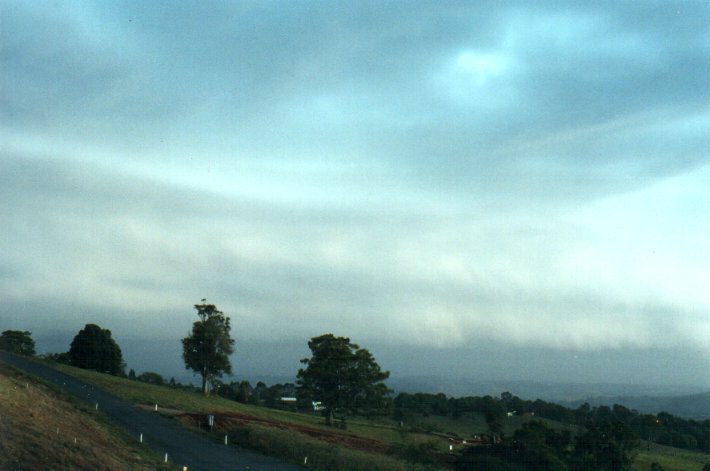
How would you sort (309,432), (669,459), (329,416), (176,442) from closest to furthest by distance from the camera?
1. (176,442)
2. (309,432)
3. (329,416)
4. (669,459)

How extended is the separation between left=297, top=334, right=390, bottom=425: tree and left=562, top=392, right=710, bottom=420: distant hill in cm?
8522

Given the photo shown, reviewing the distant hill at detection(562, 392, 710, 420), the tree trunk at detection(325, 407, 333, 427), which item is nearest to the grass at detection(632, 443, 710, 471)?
the tree trunk at detection(325, 407, 333, 427)

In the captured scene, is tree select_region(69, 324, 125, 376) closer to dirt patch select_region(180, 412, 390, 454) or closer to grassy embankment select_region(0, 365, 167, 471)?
dirt patch select_region(180, 412, 390, 454)

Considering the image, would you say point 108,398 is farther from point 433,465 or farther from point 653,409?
point 653,409

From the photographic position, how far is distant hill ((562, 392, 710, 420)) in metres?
147

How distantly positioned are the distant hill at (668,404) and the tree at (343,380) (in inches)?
3355

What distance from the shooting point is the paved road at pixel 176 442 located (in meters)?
35.1

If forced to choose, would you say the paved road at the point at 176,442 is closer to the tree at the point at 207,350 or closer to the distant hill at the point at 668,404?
the tree at the point at 207,350

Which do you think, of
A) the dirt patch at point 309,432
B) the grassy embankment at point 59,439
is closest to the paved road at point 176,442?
the grassy embankment at point 59,439

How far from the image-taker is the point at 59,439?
86.2 feet

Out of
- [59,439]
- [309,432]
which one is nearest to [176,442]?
[59,439]

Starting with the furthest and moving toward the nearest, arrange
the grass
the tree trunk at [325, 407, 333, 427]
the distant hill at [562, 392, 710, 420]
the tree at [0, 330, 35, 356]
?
1. the distant hill at [562, 392, 710, 420]
2. the tree at [0, 330, 35, 356]
3. the tree trunk at [325, 407, 333, 427]
4. the grass

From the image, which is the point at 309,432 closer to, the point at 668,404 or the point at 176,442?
the point at 176,442

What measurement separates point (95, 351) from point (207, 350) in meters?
21.2
